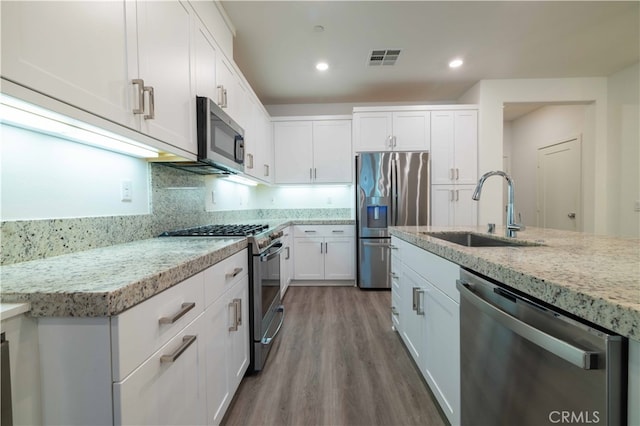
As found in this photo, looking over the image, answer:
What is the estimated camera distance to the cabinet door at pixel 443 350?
109 centimetres

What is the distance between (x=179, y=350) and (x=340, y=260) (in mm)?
2869

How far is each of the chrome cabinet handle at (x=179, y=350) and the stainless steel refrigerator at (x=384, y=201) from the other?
273 cm

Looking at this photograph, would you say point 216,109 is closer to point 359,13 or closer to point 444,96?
point 359,13

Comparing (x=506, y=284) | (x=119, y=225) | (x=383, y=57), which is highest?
(x=383, y=57)

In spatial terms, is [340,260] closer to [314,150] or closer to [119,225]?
[314,150]

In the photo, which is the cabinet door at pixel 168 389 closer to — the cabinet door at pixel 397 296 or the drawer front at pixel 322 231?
the cabinet door at pixel 397 296

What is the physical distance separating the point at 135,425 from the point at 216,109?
5.37ft

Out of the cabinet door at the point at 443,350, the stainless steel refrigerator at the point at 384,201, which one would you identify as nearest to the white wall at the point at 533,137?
the stainless steel refrigerator at the point at 384,201

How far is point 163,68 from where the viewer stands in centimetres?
123

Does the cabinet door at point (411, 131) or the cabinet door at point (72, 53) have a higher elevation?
the cabinet door at point (411, 131)

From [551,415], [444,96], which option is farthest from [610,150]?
[551,415]

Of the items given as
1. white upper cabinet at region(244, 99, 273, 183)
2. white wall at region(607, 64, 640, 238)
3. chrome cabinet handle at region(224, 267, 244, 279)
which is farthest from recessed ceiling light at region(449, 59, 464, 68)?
chrome cabinet handle at region(224, 267, 244, 279)

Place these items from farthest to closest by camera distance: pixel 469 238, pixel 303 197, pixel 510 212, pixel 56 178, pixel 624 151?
pixel 303 197 → pixel 624 151 → pixel 469 238 → pixel 510 212 → pixel 56 178
